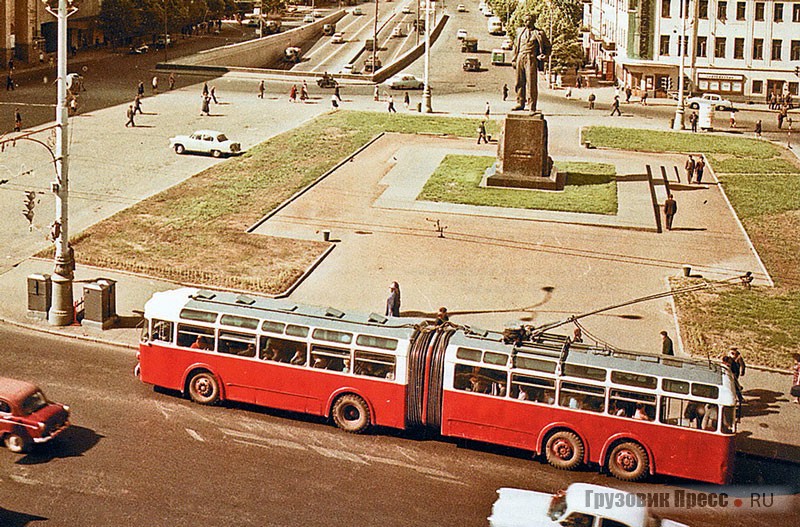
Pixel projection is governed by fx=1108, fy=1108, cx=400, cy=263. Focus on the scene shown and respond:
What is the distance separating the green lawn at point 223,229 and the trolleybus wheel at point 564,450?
14.5 m

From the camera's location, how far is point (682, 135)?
68938 millimetres

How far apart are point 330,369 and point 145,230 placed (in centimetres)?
1994

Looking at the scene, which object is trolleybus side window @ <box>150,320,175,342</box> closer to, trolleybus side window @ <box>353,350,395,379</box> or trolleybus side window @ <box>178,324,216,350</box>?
trolleybus side window @ <box>178,324,216,350</box>

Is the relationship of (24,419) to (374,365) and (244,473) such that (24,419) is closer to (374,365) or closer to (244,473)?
(244,473)

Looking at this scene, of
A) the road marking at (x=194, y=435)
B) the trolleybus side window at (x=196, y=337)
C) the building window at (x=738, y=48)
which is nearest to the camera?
the road marking at (x=194, y=435)

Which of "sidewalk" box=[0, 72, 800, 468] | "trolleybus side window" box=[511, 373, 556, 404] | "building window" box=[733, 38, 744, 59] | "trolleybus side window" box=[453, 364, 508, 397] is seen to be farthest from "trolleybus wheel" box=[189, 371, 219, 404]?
"building window" box=[733, 38, 744, 59]

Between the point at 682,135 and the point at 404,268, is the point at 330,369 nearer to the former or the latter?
the point at 404,268

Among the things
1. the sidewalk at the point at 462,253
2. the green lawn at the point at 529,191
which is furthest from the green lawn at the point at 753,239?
the green lawn at the point at 529,191

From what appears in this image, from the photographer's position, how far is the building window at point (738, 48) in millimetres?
89550

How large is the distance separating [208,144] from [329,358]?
3597cm

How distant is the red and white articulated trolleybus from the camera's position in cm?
2280

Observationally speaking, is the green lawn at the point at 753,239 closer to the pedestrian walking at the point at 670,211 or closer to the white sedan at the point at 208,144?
the pedestrian walking at the point at 670,211

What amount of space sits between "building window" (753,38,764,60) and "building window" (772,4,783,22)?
202 cm

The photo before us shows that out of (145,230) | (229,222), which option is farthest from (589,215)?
(145,230)
